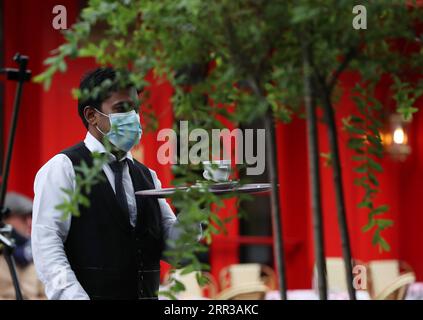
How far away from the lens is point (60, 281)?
2436 millimetres

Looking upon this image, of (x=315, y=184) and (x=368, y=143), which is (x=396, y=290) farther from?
(x=315, y=184)

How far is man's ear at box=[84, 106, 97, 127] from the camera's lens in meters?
2.68

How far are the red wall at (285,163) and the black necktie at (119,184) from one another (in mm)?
4722

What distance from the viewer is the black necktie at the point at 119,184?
2594mm

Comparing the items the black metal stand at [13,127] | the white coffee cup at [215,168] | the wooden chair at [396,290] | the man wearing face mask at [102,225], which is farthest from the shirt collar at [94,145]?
the wooden chair at [396,290]

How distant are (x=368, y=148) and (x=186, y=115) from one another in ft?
1.49

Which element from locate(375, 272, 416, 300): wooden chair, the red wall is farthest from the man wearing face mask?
the red wall

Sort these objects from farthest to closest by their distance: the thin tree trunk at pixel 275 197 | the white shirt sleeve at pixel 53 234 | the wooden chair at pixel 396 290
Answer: the wooden chair at pixel 396 290, the white shirt sleeve at pixel 53 234, the thin tree trunk at pixel 275 197

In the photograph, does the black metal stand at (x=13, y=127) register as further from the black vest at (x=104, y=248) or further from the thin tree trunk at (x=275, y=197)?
the thin tree trunk at (x=275, y=197)

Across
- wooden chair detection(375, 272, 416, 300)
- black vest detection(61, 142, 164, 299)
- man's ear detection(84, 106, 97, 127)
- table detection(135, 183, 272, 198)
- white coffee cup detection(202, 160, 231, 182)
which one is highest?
man's ear detection(84, 106, 97, 127)

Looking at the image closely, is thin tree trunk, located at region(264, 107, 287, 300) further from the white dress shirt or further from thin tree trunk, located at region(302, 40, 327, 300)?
the white dress shirt

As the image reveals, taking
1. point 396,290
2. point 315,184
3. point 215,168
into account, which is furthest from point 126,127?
point 396,290

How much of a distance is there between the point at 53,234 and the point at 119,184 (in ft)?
0.84

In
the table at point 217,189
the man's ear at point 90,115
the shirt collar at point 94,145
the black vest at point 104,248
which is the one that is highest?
the man's ear at point 90,115
